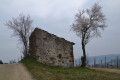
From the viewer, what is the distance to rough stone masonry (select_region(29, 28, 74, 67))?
19.8 metres

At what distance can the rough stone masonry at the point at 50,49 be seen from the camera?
19750mm

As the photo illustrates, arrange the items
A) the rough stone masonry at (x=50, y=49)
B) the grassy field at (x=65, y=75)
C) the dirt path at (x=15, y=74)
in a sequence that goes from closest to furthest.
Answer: the dirt path at (x=15, y=74) < the grassy field at (x=65, y=75) < the rough stone masonry at (x=50, y=49)

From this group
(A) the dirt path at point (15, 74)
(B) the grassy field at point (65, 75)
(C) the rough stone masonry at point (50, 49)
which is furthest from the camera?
(C) the rough stone masonry at point (50, 49)

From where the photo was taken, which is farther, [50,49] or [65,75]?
[50,49]

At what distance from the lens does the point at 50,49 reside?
20172 mm

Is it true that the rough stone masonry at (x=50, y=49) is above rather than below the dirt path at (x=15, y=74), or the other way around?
above

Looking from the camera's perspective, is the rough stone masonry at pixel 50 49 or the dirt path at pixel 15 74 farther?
the rough stone masonry at pixel 50 49

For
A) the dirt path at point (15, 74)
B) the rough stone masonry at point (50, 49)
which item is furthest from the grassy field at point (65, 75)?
the rough stone masonry at point (50, 49)

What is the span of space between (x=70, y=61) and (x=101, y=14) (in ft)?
28.0

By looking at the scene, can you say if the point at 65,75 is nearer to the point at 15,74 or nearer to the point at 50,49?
the point at 15,74

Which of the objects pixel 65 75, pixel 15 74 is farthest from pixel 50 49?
pixel 15 74

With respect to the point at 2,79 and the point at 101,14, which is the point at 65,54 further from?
the point at 2,79

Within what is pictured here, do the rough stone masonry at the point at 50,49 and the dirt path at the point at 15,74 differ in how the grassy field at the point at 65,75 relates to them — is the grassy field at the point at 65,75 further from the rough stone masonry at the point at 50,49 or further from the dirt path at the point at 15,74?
the rough stone masonry at the point at 50,49

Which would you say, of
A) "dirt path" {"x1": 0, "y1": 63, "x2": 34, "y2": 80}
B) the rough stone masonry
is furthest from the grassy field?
the rough stone masonry
